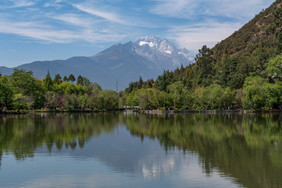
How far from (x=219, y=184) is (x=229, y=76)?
8946 centimetres

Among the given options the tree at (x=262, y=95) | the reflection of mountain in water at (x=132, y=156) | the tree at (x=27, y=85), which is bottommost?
the reflection of mountain in water at (x=132, y=156)

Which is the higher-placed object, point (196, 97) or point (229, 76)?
point (229, 76)

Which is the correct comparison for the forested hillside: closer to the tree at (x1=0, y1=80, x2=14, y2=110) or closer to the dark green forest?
the dark green forest

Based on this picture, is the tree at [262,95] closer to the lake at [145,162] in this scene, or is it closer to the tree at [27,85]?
the lake at [145,162]

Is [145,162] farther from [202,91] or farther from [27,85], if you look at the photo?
[27,85]

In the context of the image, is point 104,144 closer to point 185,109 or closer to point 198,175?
point 198,175

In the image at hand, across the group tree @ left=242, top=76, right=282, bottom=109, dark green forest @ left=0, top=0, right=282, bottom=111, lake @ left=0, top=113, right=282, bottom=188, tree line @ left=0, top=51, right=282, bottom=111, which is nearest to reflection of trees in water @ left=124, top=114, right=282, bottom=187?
lake @ left=0, top=113, right=282, bottom=188

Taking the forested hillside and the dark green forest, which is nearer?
the forested hillside

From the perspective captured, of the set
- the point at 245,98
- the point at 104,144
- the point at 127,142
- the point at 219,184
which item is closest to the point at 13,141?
the point at 104,144

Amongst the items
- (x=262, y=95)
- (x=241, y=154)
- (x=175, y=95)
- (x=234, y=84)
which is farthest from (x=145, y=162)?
(x=234, y=84)

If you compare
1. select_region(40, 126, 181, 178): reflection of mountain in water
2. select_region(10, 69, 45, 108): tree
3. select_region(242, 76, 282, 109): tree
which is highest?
select_region(10, 69, 45, 108): tree

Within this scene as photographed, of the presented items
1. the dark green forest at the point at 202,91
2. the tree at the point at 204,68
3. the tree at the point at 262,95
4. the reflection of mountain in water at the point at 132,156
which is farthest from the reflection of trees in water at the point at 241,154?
the tree at the point at 204,68

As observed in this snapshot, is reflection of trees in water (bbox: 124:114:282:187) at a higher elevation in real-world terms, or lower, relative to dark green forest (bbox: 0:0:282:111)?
lower

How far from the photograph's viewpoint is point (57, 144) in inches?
1158
